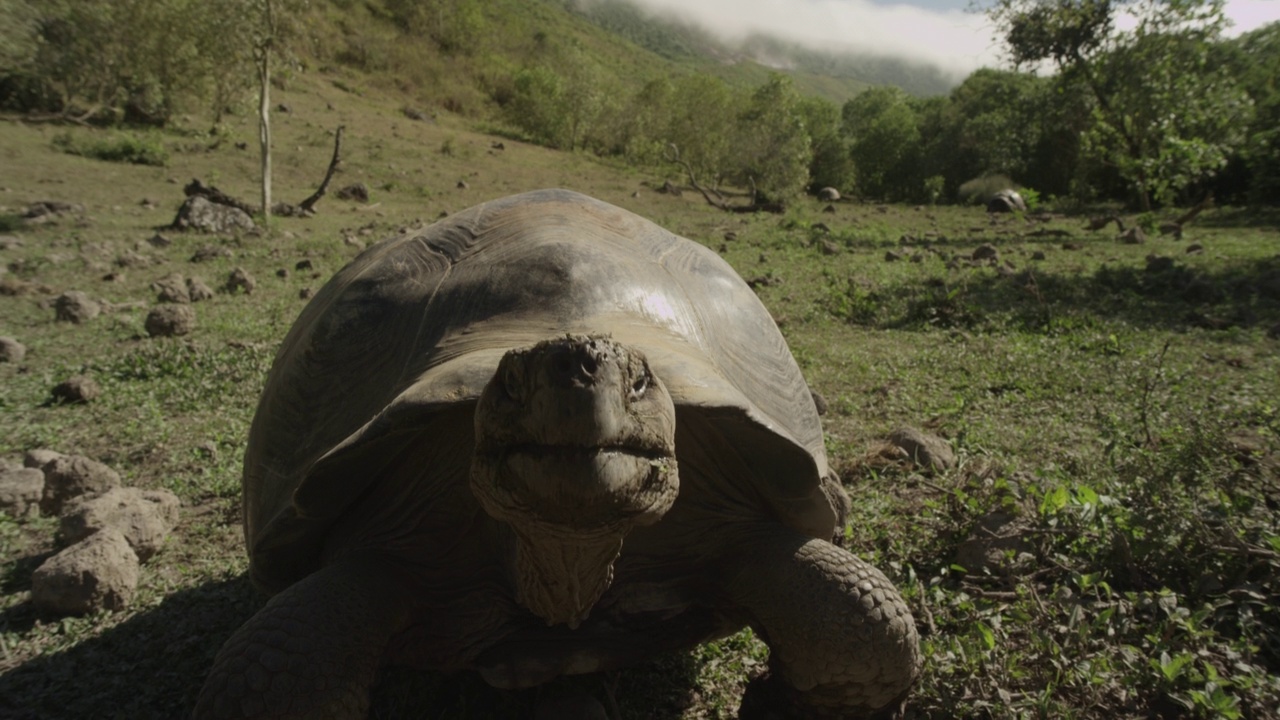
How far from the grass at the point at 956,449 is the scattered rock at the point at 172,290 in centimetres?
19

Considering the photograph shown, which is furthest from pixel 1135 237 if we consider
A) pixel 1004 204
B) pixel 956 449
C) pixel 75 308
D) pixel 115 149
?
pixel 115 149

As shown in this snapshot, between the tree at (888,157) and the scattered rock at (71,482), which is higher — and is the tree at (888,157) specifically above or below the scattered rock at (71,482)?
above

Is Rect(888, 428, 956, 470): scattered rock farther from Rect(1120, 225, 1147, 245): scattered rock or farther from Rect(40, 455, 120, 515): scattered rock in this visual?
Rect(1120, 225, 1147, 245): scattered rock

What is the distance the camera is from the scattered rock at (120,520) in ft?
7.89

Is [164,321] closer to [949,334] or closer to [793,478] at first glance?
[793,478]

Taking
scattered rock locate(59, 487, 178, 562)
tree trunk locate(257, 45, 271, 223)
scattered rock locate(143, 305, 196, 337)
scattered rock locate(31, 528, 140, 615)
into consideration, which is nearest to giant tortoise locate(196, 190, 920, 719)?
scattered rock locate(31, 528, 140, 615)

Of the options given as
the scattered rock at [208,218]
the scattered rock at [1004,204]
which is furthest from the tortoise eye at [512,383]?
the scattered rock at [1004,204]

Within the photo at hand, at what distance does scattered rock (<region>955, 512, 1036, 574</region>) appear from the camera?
222cm

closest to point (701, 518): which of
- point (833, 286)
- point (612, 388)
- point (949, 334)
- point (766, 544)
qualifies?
point (766, 544)

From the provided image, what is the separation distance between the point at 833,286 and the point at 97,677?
623 centimetres

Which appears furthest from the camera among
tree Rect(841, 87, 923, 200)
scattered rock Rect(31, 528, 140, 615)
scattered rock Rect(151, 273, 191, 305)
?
tree Rect(841, 87, 923, 200)

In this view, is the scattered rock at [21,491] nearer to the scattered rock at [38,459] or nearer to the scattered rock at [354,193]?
the scattered rock at [38,459]

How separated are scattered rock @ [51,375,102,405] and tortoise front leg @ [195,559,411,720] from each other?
2972mm

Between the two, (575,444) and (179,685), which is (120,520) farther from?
(575,444)
